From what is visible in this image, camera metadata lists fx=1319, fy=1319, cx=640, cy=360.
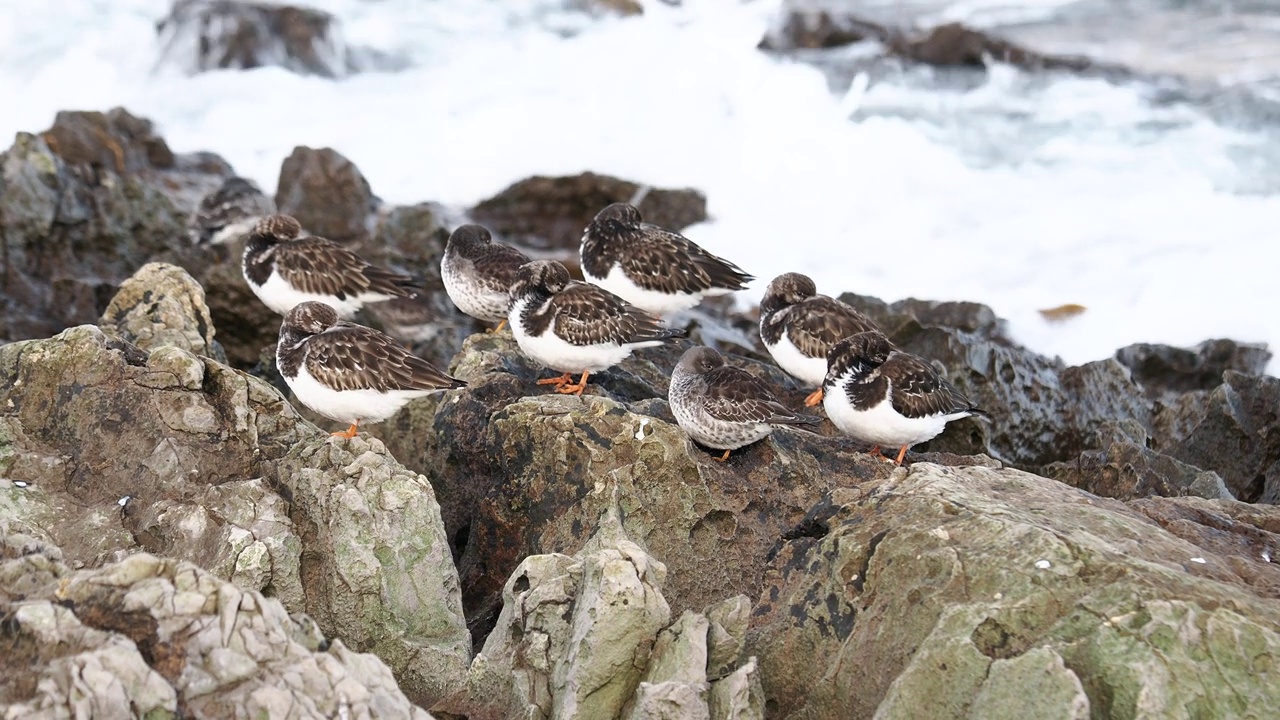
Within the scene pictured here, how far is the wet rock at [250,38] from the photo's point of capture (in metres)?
22.3

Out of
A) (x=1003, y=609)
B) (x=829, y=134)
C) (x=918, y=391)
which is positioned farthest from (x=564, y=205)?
(x=1003, y=609)

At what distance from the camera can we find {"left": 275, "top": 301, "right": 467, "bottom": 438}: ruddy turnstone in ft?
24.2

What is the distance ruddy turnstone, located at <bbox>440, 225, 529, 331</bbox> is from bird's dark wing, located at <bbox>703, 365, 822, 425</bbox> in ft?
9.49

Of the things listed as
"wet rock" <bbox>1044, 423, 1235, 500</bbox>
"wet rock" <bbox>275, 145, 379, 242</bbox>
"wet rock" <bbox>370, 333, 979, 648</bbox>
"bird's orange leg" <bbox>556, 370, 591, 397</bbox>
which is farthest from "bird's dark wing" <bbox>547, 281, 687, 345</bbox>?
"wet rock" <bbox>275, 145, 379, 242</bbox>

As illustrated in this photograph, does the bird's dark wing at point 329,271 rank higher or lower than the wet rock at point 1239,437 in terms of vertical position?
lower

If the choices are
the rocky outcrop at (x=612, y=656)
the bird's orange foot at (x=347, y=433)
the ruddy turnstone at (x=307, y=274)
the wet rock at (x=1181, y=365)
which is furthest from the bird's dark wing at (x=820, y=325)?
the wet rock at (x=1181, y=365)

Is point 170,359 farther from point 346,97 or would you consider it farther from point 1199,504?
point 346,97

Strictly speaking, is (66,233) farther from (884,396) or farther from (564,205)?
(884,396)

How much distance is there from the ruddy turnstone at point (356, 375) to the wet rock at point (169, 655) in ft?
9.96

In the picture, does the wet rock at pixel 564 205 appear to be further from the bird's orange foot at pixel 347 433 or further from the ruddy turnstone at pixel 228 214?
the bird's orange foot at pixel 347 433

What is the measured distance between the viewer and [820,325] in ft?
28.5

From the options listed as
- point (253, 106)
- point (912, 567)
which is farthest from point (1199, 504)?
point (253, 106)

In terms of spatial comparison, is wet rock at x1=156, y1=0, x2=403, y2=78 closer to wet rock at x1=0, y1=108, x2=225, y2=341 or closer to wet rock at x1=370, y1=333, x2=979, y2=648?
wet rock at x1=0, y1=108, x2=225, y2=341

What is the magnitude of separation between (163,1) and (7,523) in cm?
2049
